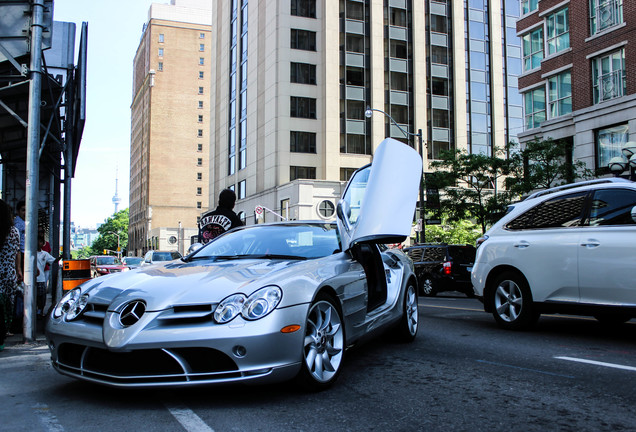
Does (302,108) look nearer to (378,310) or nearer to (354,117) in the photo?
(354,117)

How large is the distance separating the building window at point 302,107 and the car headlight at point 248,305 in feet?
130

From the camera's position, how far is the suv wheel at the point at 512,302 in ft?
22.6

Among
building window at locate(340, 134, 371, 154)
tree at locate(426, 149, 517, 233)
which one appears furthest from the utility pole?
building window at locate(340, 134, 371, 154)

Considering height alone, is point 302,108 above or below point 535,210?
above

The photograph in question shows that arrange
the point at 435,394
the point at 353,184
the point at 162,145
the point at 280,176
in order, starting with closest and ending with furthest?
the point at 435,394, the point at 353,184, the point at 280,176, the point at 162,145

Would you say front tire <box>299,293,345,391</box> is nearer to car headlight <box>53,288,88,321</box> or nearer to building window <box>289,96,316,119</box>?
car headlight <box>53,288,88,321</box>

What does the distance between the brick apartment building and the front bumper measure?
21.2m

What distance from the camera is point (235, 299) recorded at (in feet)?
11.8

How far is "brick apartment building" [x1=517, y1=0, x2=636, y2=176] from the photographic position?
2136 centimetres

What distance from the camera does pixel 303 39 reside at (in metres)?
43.5

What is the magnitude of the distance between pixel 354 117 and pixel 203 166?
5945 centimetres

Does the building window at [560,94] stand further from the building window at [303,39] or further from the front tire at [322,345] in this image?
the front tire at [322,345]

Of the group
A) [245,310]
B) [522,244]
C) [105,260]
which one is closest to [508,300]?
[522,244]

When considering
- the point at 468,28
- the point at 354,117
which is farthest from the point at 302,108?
the point at 468,28
